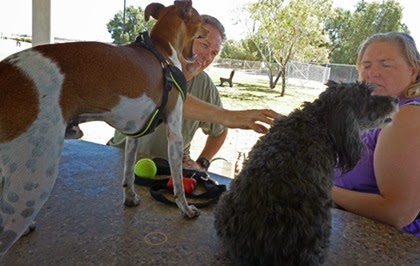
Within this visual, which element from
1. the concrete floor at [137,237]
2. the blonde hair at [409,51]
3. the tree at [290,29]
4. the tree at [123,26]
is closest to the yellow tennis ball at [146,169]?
the concrete floor at [137,237]

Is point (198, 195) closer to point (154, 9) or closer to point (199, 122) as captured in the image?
point (154, 9)

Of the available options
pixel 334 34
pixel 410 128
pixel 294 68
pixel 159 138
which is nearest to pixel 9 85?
pixel 410 128

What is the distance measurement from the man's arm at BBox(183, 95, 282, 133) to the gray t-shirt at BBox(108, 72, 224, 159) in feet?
1.63

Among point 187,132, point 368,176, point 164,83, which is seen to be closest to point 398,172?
point 368,176

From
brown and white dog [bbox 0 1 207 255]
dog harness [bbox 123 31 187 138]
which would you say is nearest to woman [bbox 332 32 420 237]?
dog harness [bbox 123 31 187 138]

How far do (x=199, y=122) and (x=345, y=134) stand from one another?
5.37ft

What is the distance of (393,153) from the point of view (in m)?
1.37

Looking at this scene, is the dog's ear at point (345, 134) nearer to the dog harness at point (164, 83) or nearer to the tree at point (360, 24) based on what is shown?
the dog harness at point (164, 83)

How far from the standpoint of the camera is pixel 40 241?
1.04m

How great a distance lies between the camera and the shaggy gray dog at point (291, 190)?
2.89 feet

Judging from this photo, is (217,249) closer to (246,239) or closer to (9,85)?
(246,239)

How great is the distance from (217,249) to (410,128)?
94 centimetres

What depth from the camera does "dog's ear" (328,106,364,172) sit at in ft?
3.43

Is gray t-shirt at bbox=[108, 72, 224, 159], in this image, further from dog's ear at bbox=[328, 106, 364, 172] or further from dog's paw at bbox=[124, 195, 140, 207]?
dog's ear at bbox=[328, 106, 364, 172]
